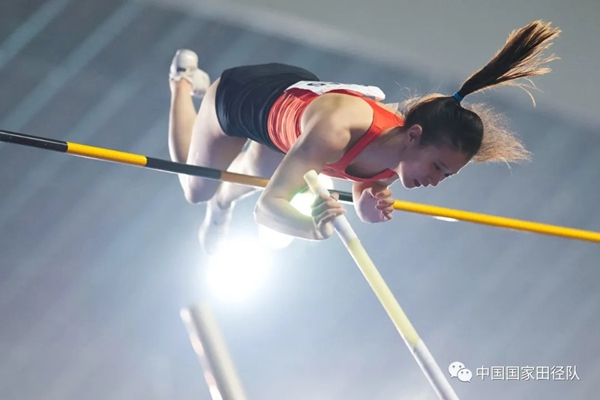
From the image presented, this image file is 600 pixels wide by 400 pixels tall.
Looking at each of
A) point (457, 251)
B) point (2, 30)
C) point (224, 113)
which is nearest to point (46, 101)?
point (2, 30)

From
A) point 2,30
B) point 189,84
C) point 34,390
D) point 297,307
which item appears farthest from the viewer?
point 297,307

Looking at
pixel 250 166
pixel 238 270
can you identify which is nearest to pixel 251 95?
pixel 250 166

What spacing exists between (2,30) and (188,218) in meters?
0.86

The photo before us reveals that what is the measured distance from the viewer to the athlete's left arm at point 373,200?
1.46m

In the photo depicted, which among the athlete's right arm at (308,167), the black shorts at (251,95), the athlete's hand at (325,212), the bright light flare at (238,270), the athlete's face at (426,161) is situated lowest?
the athlete's hand at (325,212)

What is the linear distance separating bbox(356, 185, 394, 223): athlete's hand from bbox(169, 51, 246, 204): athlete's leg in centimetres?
32

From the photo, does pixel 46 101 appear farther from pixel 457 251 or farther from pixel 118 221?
pixel 457 251

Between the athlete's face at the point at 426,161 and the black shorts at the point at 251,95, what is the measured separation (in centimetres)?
30

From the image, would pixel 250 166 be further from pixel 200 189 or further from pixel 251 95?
pixel 251 95

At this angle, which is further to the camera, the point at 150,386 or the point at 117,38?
the point at 117,38

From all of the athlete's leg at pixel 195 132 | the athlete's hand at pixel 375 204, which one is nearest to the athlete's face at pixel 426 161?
the athlete's hand at pixel 375 204

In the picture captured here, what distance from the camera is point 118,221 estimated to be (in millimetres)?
2518

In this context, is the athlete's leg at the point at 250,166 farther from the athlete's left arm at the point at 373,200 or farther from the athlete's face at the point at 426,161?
the athlete's face at the point at 426,161

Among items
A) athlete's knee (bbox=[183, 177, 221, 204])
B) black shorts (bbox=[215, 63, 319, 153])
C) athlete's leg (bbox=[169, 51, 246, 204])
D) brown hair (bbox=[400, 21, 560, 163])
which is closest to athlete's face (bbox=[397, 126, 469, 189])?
brown hair (bbox=[400, 21, 560, 163])
